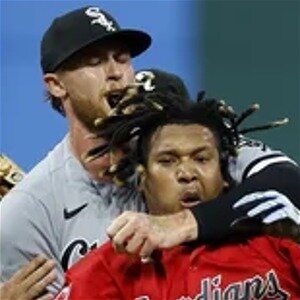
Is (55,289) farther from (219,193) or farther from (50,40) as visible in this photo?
(50,40)

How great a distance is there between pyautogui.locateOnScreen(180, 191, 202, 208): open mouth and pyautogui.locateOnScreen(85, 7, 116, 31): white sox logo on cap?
39cm

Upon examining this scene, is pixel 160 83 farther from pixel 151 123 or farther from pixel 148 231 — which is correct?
pixel 148 231

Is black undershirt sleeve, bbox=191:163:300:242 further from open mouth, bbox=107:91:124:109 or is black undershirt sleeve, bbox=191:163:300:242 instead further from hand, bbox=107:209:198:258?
open mouth, bbox=107:91:124:109

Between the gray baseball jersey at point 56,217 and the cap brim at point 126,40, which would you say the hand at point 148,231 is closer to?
the gray baseball jersey at point 56,217

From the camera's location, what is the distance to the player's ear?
1.92 m

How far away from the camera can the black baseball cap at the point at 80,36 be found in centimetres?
187

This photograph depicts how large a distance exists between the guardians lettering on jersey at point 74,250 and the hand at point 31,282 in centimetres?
4

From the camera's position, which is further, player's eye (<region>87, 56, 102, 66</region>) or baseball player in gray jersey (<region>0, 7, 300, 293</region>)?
player's eye (<region>87, 56, 102, 66</region>)

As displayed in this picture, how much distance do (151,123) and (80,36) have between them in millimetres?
264

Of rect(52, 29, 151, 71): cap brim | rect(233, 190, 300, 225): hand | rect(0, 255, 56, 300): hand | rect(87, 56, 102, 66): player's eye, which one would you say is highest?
rect(52, 29, 151, 71): cap brim

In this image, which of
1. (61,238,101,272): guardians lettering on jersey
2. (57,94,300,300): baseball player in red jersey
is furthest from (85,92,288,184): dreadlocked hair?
Answer: (61,238,101,272): guardians lettering on jersey

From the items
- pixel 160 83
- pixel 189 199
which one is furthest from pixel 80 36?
pixel 189 199

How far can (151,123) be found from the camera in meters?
1.68

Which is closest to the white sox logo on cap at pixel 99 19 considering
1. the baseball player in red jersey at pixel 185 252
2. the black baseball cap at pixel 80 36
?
the black baseball cap at pixel 80 36
